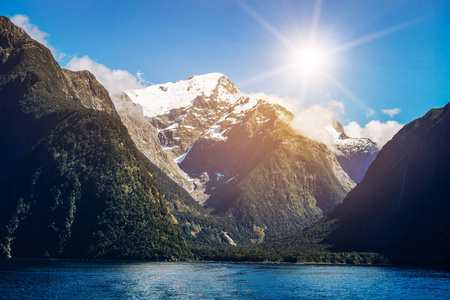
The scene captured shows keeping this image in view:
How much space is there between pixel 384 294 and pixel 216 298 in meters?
56.2

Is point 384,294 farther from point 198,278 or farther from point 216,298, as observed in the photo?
point 198,278

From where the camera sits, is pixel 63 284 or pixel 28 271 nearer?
pixel 63 284

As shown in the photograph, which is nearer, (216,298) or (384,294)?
(216,298)

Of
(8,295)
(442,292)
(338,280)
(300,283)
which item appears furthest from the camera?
(338,280)

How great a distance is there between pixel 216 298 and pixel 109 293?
30.0 metres

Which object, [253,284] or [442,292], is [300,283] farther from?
[442,292]

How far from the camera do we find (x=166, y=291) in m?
127

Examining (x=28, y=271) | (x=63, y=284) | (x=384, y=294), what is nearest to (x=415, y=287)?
(x=384, y=294)

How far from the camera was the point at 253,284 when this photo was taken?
5994 inches

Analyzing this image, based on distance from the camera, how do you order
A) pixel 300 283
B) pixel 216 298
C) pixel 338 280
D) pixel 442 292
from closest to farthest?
pixel 216 298
pixel 442 292
pixel 300 283
pixel 338 280

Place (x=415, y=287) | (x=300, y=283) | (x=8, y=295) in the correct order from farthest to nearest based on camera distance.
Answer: (x=300, y=283)
(x=415, y=287)
(x=8, y=295)

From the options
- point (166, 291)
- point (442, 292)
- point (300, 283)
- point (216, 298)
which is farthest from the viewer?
point (300, 283)

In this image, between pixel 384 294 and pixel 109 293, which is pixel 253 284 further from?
pixel 109 293

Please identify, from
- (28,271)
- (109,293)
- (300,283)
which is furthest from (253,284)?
(28,271)
